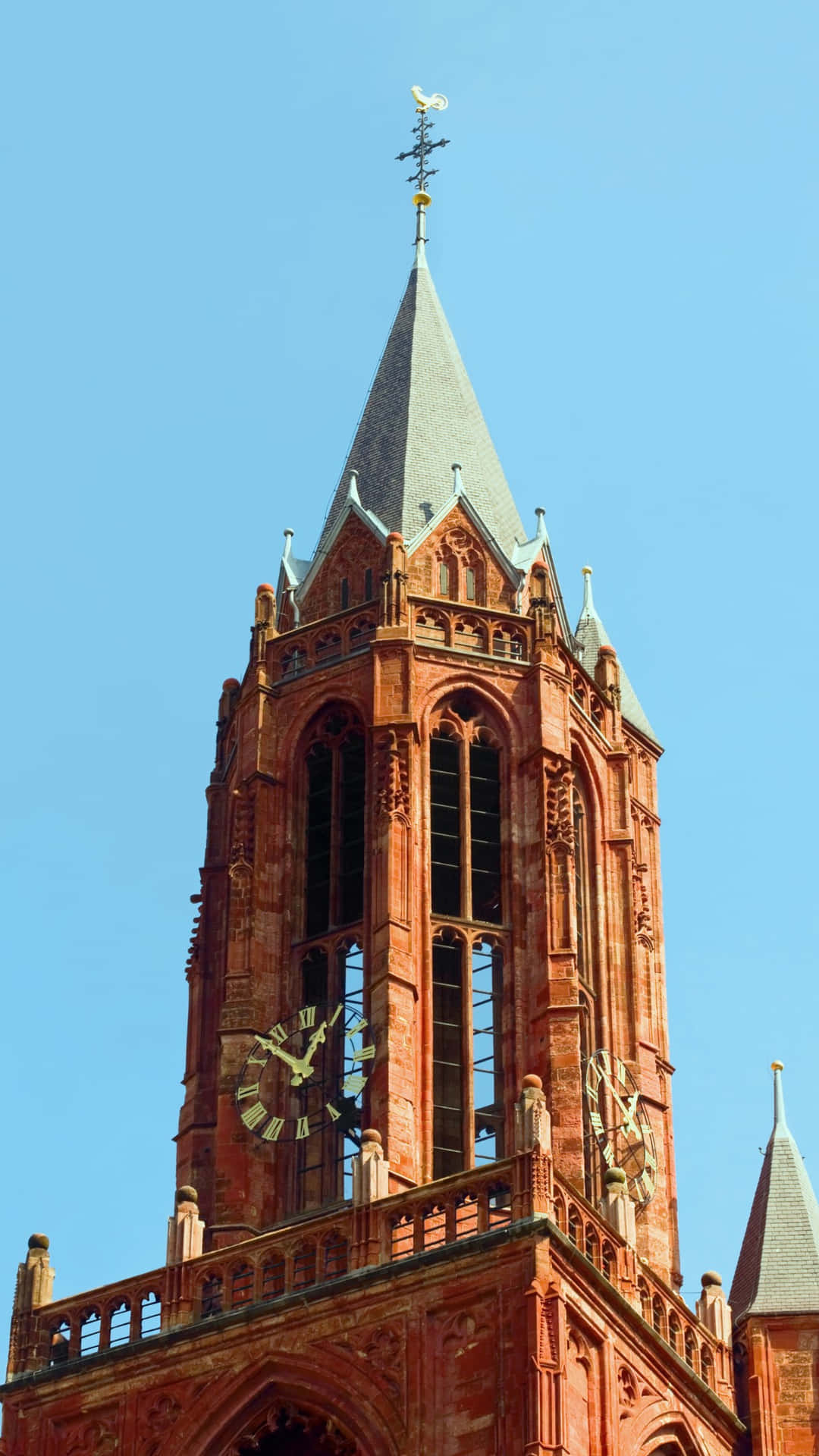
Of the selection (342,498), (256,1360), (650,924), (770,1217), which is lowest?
(256,1360)

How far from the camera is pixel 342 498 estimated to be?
2665 inches

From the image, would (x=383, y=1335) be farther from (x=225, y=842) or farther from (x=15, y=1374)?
(x=225, y=842)

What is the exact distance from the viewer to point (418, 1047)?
192 ft

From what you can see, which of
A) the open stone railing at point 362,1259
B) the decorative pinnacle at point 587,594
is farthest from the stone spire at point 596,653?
the open stone railing at point 362,1259

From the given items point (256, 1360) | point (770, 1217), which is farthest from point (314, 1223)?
point (770, 1217)

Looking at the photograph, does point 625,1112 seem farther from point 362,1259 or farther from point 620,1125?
point 362,1259

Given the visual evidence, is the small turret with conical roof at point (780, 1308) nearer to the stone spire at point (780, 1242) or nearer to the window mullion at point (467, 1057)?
the stone spire at point (780, 1242)

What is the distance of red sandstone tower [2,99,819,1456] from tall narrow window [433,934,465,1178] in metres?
0.06

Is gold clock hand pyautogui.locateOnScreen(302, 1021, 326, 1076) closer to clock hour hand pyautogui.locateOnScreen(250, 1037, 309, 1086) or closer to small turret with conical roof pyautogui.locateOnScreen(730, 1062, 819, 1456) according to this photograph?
clock hour hand pyautogui.locateOnScreen(250, 1037, 309, 1086)

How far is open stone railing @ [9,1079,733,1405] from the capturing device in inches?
2127

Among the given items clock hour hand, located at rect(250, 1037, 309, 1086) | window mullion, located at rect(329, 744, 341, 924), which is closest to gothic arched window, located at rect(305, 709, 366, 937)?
window mullion, located at rect(329, 744, 341, 924)

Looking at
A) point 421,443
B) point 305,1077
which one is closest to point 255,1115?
point 305,1077

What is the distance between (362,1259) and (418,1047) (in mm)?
4787

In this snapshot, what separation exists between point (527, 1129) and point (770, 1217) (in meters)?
8.80
